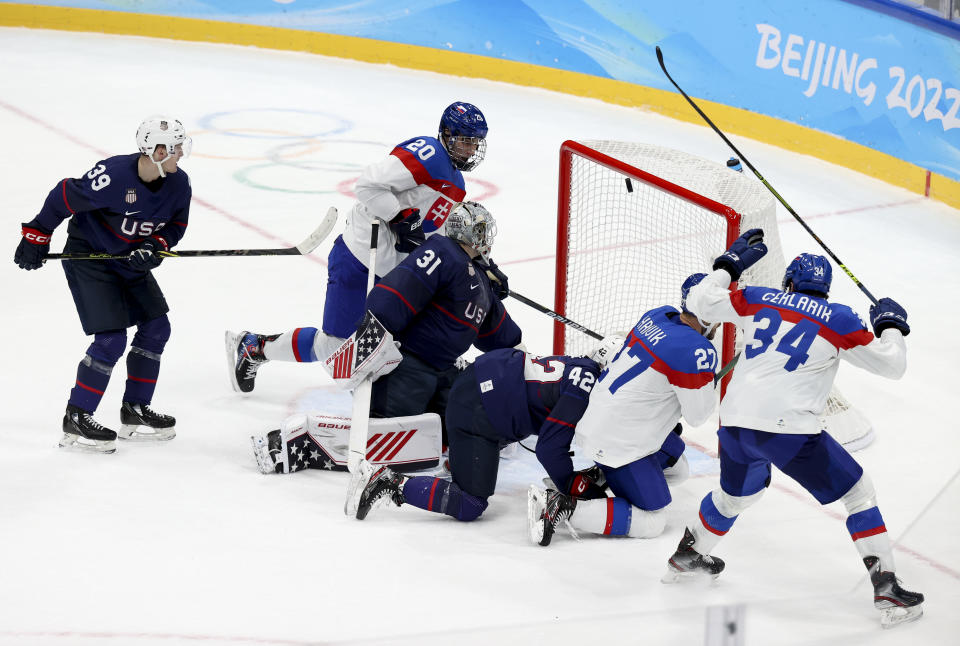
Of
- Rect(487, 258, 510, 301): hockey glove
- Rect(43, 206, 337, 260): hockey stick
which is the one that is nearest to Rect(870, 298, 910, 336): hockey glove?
Rect(487, 258, 510, 301): hockey glove

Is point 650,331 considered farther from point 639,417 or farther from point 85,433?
point 85,433

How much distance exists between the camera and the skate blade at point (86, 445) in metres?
3.90

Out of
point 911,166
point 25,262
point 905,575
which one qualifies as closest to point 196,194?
point 25,262

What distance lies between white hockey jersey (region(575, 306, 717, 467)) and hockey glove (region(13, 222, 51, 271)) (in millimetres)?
1882

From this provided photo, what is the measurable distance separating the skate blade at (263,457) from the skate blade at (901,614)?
1943 mm

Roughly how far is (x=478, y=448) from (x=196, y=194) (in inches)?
160

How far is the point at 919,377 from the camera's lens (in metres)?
4.91

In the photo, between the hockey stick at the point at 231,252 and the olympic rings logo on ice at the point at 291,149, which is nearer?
the hockey stick at the point at 231,252

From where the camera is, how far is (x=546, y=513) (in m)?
3.38

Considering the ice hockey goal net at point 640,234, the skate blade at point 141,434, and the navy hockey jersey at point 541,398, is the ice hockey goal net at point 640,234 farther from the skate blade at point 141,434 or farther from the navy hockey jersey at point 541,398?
the skate blade at point 141,434

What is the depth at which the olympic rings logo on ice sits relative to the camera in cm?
745

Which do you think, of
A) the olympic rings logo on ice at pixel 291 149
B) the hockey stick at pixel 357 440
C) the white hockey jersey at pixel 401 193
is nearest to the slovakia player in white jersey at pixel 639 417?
the hockey stick at pixel 357 440

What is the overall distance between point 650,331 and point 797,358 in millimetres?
447

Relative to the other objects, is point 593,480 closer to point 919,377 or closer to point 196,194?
point 919,377
